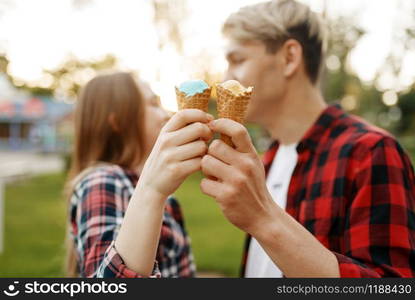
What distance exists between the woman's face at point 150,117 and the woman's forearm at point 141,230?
1.65 meters

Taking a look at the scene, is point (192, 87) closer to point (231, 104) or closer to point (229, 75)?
point (231, 104)

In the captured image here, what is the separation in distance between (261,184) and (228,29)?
1.53 metres

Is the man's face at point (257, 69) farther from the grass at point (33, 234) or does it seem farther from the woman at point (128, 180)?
the grass at point (33, 234)

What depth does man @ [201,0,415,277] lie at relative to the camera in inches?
61.9

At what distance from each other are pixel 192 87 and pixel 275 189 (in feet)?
4.25

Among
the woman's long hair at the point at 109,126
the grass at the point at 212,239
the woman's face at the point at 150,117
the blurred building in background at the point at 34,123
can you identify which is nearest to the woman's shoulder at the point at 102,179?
the woman's long hair at the point at 109,126

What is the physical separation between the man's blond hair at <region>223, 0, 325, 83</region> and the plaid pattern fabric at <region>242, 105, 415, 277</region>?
502 mm

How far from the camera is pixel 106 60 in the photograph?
27.5m

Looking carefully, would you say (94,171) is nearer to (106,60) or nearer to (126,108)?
(126,108)

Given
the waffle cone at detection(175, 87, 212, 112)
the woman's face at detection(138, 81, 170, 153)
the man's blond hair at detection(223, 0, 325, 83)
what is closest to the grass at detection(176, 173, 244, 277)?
the woman's face at detection(138, 81, 170, 153)

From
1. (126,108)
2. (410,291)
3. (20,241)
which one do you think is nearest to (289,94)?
(126,108)

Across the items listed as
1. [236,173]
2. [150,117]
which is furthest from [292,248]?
[150,117]

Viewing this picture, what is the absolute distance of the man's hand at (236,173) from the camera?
1.52 meters

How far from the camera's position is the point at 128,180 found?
273 centimetres
